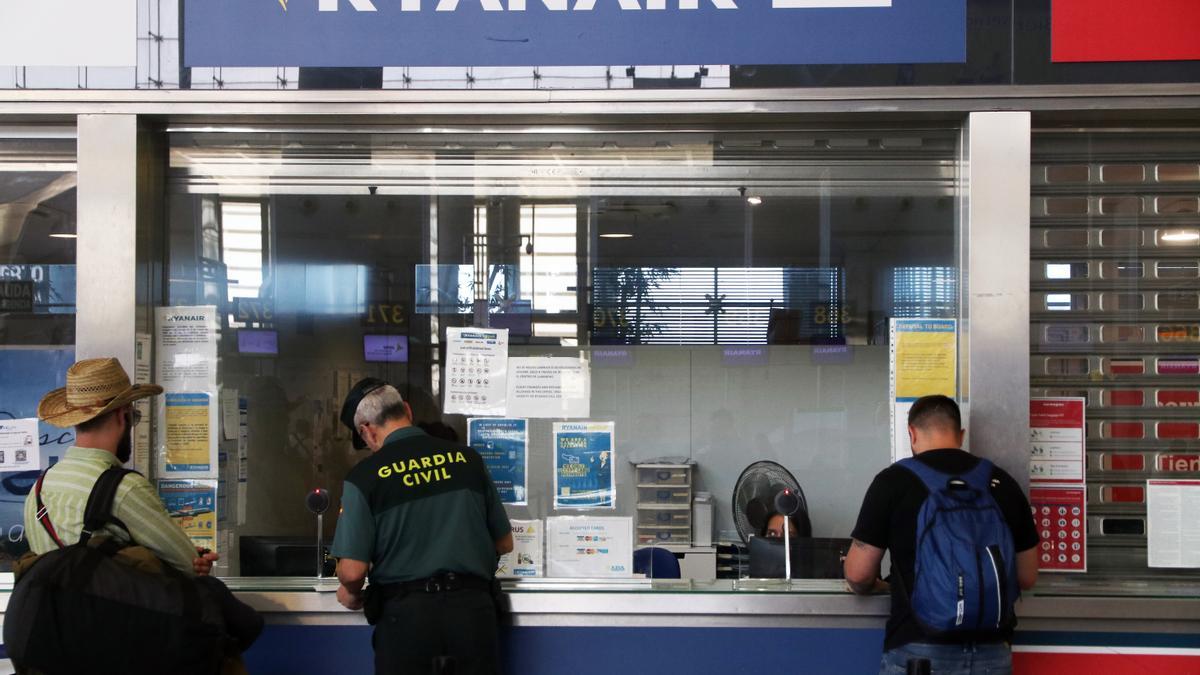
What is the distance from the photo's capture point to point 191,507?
371 centimetres

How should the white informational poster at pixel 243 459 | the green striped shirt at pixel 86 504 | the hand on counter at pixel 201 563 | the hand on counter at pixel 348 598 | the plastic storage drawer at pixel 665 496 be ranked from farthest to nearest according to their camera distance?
the plastic storage drawer at pixel 665 496
the white informational poster at pixel 243 459
the hand on counter at pixel 348 598
the hand on counter at pixel 201 563
the green striped shirt at pixel 86 504

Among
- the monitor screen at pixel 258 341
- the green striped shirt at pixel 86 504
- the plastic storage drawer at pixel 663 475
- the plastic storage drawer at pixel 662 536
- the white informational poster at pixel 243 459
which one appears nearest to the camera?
the green striped shirt at pixel 86 504

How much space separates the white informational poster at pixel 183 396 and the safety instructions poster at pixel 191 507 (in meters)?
0.03

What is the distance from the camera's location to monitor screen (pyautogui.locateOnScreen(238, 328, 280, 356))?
434 cm

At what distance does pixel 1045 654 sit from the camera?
132 inches

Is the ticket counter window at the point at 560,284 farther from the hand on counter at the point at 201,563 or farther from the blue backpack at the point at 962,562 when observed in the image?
the blue backpack at the point at 962,562

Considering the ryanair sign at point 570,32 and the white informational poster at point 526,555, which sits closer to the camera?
the ryanair sign at point 570,32

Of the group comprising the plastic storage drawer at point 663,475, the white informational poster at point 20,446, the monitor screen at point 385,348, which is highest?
the monitor screen at point 385,348

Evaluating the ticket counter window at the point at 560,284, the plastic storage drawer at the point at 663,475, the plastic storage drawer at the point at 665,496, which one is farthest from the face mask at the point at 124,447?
the plastic storage drawer at the point at 663,475

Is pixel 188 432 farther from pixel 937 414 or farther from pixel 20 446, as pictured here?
pixel 937 414

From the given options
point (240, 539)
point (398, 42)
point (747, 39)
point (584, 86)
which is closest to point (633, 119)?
point (584, 86)

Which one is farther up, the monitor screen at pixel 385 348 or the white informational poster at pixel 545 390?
the monitor screen at pixel 385 348

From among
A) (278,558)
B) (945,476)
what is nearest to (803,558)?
(945,476)

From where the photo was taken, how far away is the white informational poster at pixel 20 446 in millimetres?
3844
